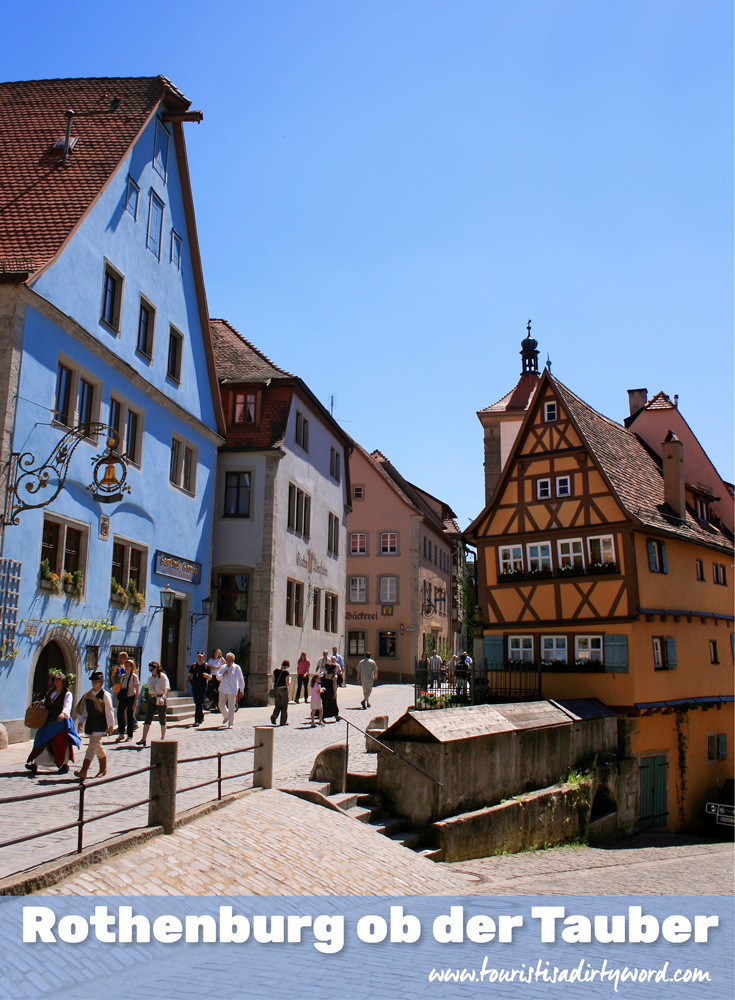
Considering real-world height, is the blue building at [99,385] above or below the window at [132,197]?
below

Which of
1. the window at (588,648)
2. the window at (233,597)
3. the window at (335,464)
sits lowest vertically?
the window at (588,648)

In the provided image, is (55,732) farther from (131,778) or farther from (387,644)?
(387,644)

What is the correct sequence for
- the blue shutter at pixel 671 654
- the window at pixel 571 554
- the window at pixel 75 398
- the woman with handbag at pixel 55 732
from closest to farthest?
the woman with handbag at pixel 55 732 < the window at pixel 75 398 < the blue shutter at pixel 671 654 < the window at pixel 571 554

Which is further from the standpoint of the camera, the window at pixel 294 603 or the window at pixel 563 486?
the window at pixel 294 603

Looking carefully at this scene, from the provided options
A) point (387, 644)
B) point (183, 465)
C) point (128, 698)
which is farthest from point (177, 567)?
point (387, 644)

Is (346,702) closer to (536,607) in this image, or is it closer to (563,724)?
(536,607)

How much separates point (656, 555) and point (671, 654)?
2.83 meters

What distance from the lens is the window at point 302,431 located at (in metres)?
31.9

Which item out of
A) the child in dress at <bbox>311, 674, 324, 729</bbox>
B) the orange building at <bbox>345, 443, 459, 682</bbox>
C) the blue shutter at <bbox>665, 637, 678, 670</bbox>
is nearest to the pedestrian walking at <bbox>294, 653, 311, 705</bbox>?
the child in dress at <bbox>311, 674, 324, 729</bbox>

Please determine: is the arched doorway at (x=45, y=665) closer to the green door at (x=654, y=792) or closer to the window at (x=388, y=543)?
the green door at (x=654, y=792)

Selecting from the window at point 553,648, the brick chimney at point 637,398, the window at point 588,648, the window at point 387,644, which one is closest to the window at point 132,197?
the window at point 553,648

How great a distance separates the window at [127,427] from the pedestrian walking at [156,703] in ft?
19.0

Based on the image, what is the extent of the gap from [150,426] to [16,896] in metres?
17.0

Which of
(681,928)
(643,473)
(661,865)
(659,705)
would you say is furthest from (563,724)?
(643,473)
